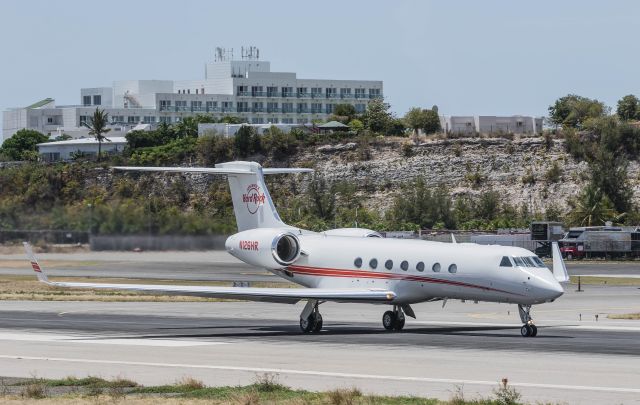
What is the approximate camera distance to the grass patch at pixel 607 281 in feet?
202

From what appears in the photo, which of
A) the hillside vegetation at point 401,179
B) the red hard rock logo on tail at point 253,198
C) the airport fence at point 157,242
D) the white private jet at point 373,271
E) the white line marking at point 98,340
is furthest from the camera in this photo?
the hillside vegetation at point 401,179

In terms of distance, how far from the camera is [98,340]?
34406mm

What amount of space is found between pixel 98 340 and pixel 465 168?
80948 mm

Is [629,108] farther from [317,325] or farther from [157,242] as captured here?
[317,325]

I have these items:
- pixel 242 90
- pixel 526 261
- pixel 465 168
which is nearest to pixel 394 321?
pixel 526 261

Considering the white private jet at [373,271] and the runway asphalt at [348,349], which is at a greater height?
the white private jet at [373,271]

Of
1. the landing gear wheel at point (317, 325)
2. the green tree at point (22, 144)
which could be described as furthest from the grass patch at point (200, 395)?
the green tree at point (22, 144)

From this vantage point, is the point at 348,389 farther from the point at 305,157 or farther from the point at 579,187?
the point at 305,157

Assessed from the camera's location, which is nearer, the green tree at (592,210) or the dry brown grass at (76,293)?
the dry brown grass at (76,293)

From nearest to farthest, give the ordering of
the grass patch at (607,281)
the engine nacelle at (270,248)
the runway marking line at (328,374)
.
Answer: the runway marking line at (328,374), the engine nacelle at (270,248), the grass patch at (607,281)

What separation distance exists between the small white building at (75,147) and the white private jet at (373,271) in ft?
337

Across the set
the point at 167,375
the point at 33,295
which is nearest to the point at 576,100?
the point at 33,295

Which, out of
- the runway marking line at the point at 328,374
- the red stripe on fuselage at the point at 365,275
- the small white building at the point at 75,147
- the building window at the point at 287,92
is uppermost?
the building window at the point at 287,92

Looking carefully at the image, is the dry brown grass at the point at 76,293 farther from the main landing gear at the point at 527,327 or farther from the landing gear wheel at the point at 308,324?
the main landing gear at the point at 527,327
